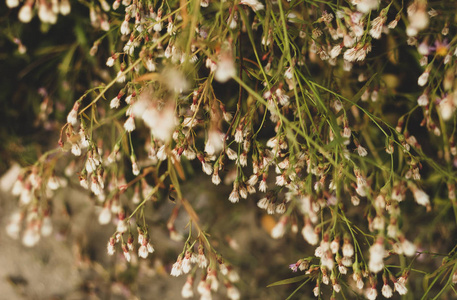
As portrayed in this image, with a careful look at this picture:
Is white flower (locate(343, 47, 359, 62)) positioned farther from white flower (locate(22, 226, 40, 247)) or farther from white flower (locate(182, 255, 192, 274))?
white flower (locate(22, 226, 40, 247))

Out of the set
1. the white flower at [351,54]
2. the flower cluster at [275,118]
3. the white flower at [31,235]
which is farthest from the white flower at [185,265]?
the white flower at [351,54]

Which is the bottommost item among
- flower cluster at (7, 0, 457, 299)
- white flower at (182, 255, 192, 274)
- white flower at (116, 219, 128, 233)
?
white flower at (182, 255, 192, 274)

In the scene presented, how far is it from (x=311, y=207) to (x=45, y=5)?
647 millimetres

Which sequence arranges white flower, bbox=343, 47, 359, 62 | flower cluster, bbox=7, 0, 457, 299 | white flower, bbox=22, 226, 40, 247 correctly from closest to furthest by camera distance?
flower cluster, bbox=7, 0, 457, 299
white flower, bbox=343, 47, 359, 62
white flower, bbox=22, 226, 40, 247

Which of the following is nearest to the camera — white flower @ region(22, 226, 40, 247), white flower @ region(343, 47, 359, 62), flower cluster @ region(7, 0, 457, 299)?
flower cluster @ region(7, 0, 457, 299)

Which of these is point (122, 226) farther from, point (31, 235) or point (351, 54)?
point (351, 54)

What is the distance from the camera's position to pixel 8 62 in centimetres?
131

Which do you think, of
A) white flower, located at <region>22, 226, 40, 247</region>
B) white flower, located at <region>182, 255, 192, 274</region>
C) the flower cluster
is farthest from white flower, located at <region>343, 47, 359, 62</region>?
white flower, located at <region>22, 226, 40, 247</region>

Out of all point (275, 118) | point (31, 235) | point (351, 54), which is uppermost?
point (351, 54)

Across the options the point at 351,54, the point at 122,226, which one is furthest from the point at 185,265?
the point at 351,54

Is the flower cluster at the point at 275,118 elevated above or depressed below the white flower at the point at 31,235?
above

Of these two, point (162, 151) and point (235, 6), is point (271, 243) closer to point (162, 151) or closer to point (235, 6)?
point (162, 151)

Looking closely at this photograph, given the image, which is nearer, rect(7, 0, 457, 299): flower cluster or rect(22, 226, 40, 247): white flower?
rect(7, 0, 457, 299): flower cluster

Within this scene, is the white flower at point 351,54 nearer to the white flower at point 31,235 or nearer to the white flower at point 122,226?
the white flower at point 122,226
